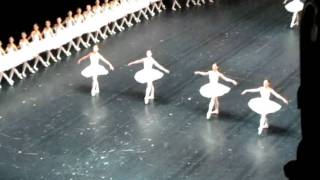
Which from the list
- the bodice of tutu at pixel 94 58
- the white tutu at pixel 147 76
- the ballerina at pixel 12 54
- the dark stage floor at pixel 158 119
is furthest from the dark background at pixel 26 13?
the white tutu at pixel 147 76

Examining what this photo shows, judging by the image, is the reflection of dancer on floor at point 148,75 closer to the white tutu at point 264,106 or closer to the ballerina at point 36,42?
Answer: the white tutu at point 264,106

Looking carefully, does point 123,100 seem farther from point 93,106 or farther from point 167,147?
point 167,147

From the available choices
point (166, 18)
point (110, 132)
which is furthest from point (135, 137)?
point (166, 18)

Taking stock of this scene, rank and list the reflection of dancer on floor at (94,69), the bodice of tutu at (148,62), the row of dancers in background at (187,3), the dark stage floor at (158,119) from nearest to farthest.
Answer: the dark stage floor at (158,119) → the bodice of tutu at (148,62) → the reflection of dancer on floor at (94,69) → the row of dancers in background at (187,3)

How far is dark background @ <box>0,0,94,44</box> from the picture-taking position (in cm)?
1259

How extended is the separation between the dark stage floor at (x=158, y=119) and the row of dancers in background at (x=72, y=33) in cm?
31

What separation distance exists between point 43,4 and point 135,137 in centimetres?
683

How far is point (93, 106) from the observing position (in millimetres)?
8719

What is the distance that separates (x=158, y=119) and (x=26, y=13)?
6.15m

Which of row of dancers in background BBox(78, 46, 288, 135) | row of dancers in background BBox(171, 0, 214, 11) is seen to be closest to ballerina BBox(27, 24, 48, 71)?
row of dancers in background BBox(78, 46, 288, 135)

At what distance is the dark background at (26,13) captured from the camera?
41.3 ft

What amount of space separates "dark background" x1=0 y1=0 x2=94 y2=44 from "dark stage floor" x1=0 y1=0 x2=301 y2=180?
2.16 metres

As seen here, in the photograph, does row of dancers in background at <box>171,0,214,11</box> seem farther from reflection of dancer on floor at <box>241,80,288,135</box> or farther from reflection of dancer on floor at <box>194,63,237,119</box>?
reflection of dancer on floor at <box>241,80,288,135</box>

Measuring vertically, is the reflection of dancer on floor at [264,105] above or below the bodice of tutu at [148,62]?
below
